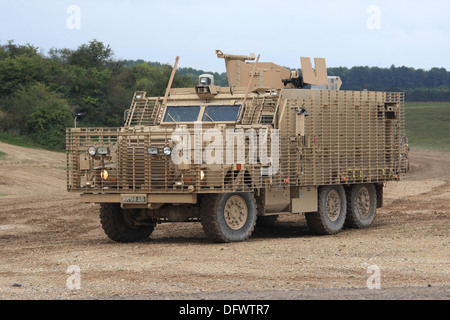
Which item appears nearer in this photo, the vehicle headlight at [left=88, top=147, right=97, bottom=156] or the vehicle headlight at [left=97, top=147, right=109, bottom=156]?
the vehicle headlight at [left=97, top=147, right=109, bottom=156]

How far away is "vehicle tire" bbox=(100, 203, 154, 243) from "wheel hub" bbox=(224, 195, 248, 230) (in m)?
2.15

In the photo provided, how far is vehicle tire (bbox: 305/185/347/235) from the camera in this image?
1783cm

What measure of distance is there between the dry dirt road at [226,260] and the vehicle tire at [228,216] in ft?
0.86

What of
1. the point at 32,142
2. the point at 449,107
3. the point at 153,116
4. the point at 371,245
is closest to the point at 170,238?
the point at 153,116

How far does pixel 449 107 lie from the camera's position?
83688 millimetres

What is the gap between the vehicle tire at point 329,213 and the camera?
1783 centimetres

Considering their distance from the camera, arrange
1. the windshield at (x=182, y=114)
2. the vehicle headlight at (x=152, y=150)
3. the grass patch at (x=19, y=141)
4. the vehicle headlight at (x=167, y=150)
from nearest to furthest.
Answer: the vehicle headlight at (x=167, y=150) → the vehicle headlight at (x=152, y=150) → the windshield at (x=182, y=114) → the grass patch at (x=19, y=141)

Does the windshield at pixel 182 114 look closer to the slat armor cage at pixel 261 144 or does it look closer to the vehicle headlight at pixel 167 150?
the slat armor cage at pixel 261 144

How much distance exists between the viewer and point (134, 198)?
15250mm

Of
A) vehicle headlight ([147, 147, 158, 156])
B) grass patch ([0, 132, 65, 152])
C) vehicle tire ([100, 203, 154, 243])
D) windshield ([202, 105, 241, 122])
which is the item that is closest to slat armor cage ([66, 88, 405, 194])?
vehicle headlight ([147, 147, 158, 156])

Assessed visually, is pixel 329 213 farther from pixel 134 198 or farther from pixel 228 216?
pixel 134 198

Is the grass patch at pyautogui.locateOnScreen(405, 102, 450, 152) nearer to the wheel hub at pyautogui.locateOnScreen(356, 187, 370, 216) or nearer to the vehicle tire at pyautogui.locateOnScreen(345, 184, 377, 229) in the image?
the vehicle tire at pyautogui.locateOnScreen(345, 184, 377, 229)

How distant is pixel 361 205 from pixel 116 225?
5.96 m

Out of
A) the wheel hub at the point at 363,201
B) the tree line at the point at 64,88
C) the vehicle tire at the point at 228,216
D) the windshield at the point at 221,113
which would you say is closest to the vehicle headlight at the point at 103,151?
the vehicle tire at the point at 228,216
